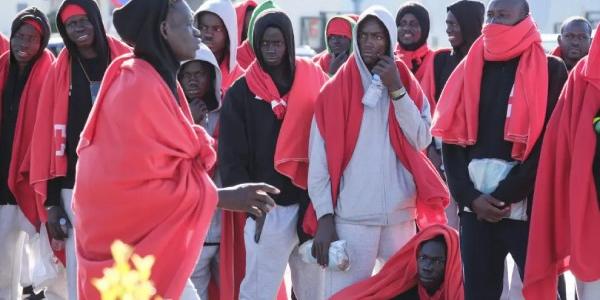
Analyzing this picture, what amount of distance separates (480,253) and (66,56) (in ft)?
8.47

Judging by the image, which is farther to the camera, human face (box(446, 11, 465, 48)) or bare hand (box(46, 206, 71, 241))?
human face (box(446, 11, 465, 48))

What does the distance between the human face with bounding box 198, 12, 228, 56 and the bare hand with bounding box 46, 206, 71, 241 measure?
1410 millimetres

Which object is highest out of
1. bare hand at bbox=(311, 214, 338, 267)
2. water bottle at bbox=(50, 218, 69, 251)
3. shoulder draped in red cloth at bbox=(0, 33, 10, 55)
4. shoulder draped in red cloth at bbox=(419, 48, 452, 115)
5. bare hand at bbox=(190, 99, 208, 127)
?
shoulder draped in red cloth at bbox=(0, 33, 10, 55)

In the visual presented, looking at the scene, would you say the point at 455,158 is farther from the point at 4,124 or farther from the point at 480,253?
the point at 4,124

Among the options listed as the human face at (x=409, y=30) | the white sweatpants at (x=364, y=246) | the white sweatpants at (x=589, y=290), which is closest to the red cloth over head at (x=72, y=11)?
the white sweatpants at (x=364, y=246)

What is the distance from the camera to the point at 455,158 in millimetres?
6965

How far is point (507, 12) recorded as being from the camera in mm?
6910

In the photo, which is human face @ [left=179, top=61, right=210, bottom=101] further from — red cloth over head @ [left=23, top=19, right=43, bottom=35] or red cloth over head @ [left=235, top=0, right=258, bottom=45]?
red cloth over head @ [left=235, top=0, right=258, bottom=45]

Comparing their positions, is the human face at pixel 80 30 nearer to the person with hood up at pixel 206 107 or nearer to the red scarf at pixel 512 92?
the person with hood up at pixel 206 107

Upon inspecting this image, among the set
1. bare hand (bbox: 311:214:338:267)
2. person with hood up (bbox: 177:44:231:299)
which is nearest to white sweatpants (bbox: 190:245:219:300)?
person with hood up (bbox: 177:44:231:299)

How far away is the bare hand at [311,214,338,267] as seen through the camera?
6.88 metres

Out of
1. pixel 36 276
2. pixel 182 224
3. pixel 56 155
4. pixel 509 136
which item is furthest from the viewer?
pixel 36 276

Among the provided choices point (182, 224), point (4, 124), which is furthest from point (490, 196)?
point (4, 124)

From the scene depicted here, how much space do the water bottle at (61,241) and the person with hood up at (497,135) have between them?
2140 millimetres
